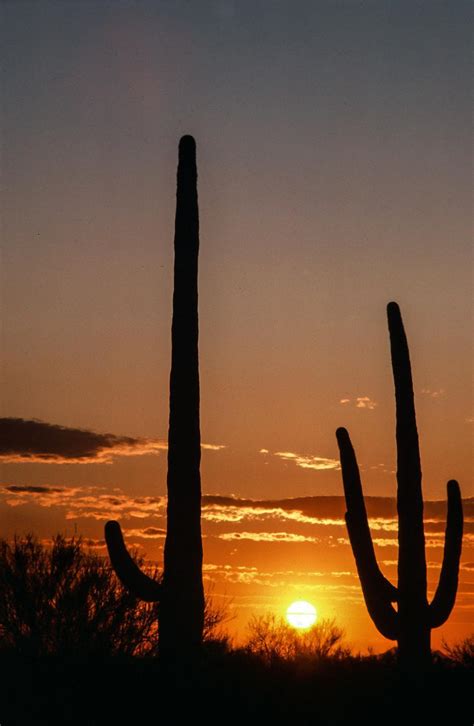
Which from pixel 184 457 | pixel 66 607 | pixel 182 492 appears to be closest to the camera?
pixel 182 492

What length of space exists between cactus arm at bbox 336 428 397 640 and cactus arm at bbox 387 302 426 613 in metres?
0.35

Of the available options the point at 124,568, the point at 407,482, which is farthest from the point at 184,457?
the point at 407,482

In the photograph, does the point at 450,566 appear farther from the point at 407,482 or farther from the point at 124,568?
the point at 124,568

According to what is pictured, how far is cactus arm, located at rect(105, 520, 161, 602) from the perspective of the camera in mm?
14883

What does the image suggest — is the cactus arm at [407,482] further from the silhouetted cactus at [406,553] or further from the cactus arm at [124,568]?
the cactus arm at [124,568]

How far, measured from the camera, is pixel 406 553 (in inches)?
680

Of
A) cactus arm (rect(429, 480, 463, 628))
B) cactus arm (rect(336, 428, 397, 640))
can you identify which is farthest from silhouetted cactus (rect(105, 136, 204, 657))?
cactus arm (rect(429, 480, 463, 628))

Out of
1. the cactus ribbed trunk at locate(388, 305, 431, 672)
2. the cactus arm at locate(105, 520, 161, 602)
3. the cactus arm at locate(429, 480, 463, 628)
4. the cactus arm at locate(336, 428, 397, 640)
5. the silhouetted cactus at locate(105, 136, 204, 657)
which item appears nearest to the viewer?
the cactus arm at locate(105, 520, 161, 602)

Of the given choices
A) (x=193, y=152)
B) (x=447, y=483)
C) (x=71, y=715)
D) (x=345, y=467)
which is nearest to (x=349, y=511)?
(x=345, y=467)

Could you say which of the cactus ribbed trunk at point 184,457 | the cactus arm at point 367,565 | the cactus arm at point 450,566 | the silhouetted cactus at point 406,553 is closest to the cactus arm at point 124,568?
the cactus ribbed trunk at point 184,457

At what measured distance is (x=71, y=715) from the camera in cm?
→ 1541

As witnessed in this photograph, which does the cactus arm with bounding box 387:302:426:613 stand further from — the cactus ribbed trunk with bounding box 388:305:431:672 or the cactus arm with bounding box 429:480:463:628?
the cactus arm with bounding box 429:480:463:628

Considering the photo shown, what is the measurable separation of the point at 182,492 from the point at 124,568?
1.53 metres

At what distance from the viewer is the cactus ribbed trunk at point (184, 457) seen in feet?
49.6
